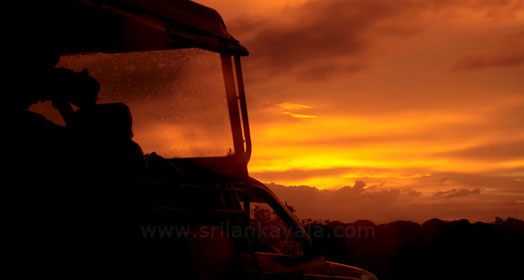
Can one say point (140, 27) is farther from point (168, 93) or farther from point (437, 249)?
point (437, 249)

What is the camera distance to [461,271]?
55.2 feet

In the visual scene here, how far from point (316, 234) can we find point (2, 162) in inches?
96.0

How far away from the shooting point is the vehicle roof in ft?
12.8

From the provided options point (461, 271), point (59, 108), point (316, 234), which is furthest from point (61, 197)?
point (461, 271)

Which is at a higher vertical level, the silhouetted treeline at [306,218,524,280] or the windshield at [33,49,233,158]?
the windshield at [33,49,233,158]

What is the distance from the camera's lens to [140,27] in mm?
4191

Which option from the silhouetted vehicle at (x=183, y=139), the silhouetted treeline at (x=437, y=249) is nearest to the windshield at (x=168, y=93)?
the silhouetted vehicle at (x=183, y=139)

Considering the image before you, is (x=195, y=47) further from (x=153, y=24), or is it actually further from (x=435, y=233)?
(x=435, y=233)

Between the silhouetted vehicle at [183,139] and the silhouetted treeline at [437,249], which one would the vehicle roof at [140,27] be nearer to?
the silhouetted vehicle at [183,139]

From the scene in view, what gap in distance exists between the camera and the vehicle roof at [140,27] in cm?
391

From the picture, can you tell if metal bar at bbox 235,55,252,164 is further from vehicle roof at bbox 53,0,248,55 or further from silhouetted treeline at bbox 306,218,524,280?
silhouetted treeline at bbox 306,218,524,280

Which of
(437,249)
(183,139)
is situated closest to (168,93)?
(183,139)

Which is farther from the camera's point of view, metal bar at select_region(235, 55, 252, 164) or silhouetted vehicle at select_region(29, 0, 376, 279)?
metal bar at select_region(235, 55, 252, 164)

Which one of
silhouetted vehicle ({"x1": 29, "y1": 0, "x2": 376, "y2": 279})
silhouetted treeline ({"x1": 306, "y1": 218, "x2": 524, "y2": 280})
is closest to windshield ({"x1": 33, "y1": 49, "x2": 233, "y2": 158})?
silhouetted vehicle ({"x1": 29, "y1": 0, "x2": 376, "y2": 279})
